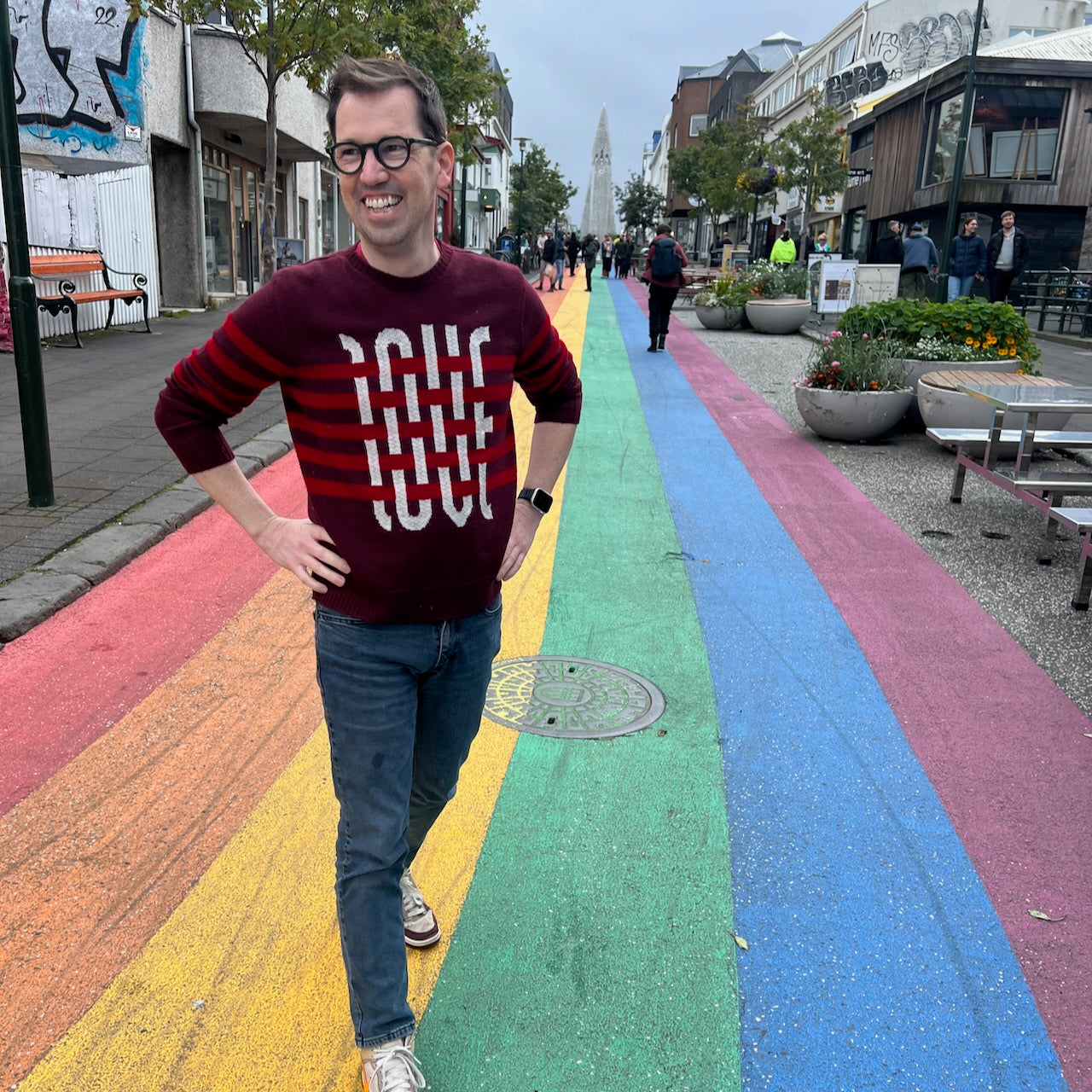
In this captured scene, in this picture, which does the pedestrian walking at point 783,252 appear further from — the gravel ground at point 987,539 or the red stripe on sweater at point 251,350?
the red stripe on sweater at point 251,350

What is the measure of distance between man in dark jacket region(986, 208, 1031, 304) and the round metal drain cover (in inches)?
668

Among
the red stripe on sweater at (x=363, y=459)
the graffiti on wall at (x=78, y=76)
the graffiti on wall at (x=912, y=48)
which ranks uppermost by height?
the graffiti on wall at (x=912, y=48)

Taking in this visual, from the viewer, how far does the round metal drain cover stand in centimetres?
402

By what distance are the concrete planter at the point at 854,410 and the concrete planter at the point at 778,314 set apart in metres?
9.70

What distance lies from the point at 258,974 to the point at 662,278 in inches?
583

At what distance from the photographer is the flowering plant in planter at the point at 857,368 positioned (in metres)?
9.36

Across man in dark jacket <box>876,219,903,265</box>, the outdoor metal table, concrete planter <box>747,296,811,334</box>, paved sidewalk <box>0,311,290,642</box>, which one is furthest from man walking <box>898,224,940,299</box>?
paved sidewalk <box>0,311,290,642</box>

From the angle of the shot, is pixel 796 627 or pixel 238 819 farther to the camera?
pixel 796 627

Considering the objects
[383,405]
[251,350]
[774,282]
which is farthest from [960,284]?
[251,350]

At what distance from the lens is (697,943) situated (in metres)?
2.79

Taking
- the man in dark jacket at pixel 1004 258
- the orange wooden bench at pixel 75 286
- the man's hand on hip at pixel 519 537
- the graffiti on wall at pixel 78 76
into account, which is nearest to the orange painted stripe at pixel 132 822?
the man's hand on hip at pixel 519 537

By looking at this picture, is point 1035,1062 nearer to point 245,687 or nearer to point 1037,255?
point 245,687

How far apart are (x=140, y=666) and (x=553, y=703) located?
5.78 ft

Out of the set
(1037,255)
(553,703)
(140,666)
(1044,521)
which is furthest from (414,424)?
(1037,255)
